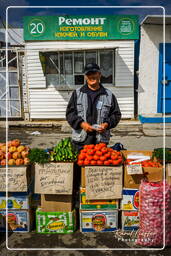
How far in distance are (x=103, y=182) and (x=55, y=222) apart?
93cm

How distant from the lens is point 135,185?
11.6ft

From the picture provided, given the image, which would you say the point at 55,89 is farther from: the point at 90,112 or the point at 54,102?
the point at 90,112

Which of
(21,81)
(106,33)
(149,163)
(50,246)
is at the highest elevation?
(106,33)

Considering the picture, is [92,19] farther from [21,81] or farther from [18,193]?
[18,193]

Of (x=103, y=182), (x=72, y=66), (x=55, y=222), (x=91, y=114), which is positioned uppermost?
(x=72, y=66)

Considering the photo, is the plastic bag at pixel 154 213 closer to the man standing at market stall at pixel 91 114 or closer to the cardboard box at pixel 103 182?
the cardboard box at pixel 103 182

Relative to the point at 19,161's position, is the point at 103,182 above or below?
below

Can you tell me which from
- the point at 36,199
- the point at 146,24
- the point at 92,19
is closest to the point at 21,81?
the point at 92,19

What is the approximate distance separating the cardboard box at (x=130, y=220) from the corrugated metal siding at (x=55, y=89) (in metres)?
7.82

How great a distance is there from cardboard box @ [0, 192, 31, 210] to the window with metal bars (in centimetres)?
807

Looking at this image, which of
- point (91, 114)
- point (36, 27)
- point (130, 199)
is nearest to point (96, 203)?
point (130, 199)

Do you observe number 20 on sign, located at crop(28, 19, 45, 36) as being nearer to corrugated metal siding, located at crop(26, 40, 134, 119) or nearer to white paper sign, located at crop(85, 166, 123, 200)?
corrugated metal siding, located at crop(26, 40, 134, 119)

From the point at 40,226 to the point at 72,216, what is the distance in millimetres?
491

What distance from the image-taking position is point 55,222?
3678mm
